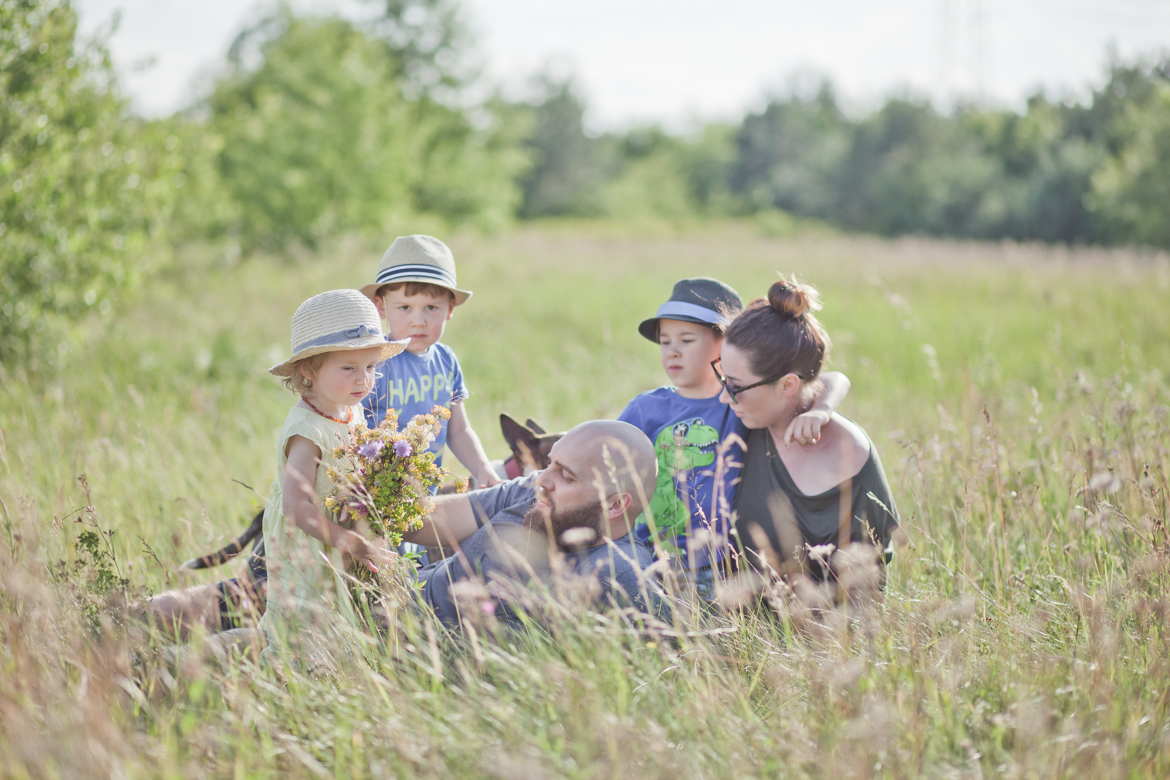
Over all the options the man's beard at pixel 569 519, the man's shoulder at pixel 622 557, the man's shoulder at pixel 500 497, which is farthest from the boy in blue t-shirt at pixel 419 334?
the man's shoulder at pixel 622 557

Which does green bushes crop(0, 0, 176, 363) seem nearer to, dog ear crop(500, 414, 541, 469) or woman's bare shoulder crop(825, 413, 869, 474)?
dog ear crop(500, 414, 541, 469)

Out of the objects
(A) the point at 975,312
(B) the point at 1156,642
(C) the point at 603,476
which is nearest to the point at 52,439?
(C) the point at 603,476

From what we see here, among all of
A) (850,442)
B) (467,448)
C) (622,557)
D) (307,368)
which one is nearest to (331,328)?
(307,368)

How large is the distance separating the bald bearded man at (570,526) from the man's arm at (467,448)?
650mm

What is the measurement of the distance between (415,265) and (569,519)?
1.44 m

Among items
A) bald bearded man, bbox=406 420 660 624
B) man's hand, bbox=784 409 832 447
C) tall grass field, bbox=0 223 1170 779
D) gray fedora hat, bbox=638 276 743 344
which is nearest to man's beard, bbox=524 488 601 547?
bald bearded man, bbox=406 420 660 624

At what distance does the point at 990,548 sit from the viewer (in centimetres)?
312

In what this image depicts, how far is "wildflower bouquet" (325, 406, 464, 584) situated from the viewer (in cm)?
234

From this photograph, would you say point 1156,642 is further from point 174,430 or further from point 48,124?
point 48,124

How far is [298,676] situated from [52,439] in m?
3.29

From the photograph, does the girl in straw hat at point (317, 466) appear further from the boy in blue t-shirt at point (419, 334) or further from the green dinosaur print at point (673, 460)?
the green dinosaur print at point (673, 460)

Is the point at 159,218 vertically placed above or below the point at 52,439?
above

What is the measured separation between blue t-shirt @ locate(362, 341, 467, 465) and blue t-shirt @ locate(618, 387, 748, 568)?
89 cm

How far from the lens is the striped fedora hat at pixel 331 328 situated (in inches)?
101
